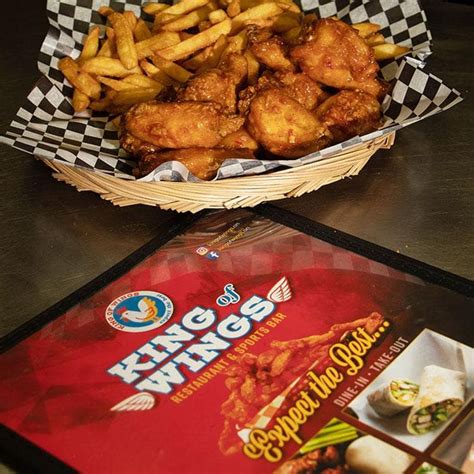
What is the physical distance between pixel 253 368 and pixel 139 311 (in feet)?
0.97

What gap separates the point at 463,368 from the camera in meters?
1.47

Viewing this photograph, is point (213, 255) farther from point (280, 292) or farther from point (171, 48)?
point (171, 48)

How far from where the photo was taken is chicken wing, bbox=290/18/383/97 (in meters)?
2.14

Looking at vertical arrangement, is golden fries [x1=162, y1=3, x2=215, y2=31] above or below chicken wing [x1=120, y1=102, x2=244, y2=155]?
above

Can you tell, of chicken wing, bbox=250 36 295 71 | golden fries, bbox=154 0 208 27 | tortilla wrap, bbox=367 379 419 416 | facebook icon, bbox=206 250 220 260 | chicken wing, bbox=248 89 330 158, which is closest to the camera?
tortilla wrap, bbox=367 379 419 416

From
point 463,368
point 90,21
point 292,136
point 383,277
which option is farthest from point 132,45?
point 463,368

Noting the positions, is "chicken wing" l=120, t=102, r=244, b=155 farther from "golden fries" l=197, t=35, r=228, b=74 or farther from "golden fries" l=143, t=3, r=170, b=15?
"golden fries" l=143, t=3, r=170, b=15

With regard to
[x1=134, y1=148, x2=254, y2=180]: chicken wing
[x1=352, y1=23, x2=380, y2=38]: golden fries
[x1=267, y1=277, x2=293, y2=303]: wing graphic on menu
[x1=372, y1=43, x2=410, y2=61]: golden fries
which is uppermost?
[x1=352, y1=23, x2=380, y2=38]: golden fries

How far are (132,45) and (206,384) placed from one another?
48.2 inches

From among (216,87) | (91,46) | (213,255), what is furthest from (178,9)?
(213,255)

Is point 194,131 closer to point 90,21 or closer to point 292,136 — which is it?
point 292,136

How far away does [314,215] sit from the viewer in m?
1.99

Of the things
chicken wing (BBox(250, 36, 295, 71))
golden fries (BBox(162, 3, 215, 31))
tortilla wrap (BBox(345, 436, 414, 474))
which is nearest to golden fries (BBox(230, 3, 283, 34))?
golden fries (BBox(162, 3, 215, 31))

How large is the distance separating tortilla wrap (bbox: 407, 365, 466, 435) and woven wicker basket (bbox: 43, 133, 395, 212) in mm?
606
